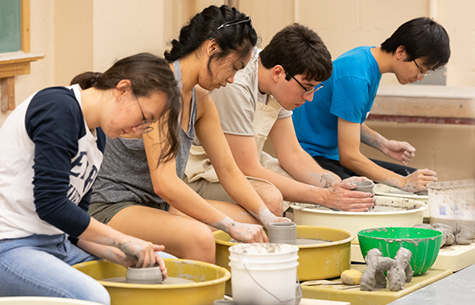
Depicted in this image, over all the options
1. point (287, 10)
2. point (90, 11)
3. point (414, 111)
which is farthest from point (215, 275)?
point (287, 10)

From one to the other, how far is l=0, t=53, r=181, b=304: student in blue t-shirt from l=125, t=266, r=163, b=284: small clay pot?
0.08ft

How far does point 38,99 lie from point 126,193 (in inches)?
25.6

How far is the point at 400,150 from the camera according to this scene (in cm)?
322

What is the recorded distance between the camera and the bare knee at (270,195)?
2.29 metres

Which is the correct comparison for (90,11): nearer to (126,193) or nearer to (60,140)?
(126,193)

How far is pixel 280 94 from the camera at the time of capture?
2.43 metres

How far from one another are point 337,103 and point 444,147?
182cm

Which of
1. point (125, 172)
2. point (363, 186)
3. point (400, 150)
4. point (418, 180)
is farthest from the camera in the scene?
point (400, 150)

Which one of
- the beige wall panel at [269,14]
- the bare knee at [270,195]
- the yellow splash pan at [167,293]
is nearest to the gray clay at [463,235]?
the bare knee at [270,195]

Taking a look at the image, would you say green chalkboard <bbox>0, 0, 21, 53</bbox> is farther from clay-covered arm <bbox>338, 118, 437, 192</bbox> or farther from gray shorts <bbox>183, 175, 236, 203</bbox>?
clay-covered arm <bbox>338, 118, 437, 192</bbox>

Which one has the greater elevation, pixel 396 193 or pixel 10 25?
pixel 10 25

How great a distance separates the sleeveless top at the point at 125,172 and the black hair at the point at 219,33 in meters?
0.07

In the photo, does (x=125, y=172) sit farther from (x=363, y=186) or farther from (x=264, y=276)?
(x=363, y=186)

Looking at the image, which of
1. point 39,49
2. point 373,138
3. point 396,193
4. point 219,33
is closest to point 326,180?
point 396,193
